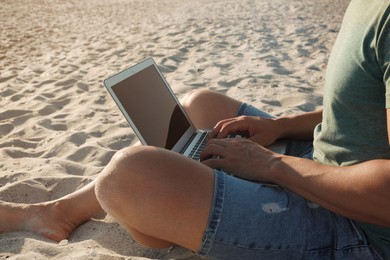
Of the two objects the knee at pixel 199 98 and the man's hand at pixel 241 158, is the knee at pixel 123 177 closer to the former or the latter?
the man's hand at pixel 241 158

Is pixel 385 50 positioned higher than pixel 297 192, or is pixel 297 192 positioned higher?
pixel 385 50

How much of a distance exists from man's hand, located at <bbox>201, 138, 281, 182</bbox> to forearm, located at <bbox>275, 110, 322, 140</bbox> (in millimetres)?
440

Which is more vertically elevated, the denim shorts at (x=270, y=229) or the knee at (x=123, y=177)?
the knee at (x=123, y=177)

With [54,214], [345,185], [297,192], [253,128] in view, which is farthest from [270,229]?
[54,214]

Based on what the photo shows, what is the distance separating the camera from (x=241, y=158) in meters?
1.60

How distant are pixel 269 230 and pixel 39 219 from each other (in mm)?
1066

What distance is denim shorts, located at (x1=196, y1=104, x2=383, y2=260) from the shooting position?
1379 millimetres

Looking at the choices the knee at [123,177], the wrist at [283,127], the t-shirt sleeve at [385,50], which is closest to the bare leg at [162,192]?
the knee at [123,177]

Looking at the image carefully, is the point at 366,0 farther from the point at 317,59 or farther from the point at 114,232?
the point at 317,59

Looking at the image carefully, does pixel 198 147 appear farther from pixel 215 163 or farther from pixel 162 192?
pixel 162 192

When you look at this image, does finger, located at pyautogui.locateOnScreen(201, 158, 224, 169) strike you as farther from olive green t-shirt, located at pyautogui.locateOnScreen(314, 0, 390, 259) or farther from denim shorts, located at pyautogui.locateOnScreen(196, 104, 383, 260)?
olive green t-shirt, located at pyautogui.locateOnScreen(314, 0, 390, 259)

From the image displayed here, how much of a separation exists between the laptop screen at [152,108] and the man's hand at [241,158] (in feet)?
1.07

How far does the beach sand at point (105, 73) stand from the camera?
7.60ft

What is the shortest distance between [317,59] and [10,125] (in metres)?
3.10
